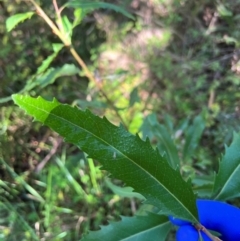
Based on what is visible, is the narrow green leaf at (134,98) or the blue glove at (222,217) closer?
the blue glove at (222,217)

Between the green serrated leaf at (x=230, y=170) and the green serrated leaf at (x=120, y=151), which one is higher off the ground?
the green serrated leaf at (x=120, y=151)

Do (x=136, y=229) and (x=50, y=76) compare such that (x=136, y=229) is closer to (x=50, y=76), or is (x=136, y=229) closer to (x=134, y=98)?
(x=50, y=76)

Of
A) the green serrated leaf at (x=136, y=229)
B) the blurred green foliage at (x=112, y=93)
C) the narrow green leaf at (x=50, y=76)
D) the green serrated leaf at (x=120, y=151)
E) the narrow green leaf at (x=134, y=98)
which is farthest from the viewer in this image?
the blurred green foliage at (x=112, y=93)

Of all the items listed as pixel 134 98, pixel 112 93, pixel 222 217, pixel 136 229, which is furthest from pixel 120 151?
pixel 112 93

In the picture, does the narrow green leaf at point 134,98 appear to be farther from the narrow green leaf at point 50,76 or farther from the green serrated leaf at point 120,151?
the green serrated leaf at point 120,151

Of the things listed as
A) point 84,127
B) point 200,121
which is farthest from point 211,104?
point 84,127

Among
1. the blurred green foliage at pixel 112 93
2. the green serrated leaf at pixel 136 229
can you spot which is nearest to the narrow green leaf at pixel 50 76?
the blurred green foliage at pixel 112 93

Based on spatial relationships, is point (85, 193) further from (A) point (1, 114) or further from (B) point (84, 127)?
(B) point (84, 127)
